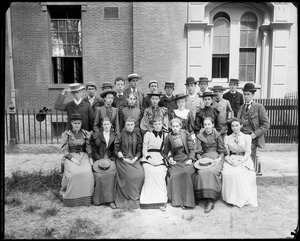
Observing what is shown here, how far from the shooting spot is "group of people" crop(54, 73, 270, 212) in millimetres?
4855

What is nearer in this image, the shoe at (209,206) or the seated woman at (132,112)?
the shoe at (209,206)

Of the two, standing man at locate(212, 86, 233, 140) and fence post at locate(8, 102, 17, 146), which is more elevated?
standing man at locate(212, 86, 233, 140)

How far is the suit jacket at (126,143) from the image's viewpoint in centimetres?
532

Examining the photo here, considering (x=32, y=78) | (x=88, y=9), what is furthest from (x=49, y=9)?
(x=32, y=78)

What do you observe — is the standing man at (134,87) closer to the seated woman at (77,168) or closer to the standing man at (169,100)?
the standing man at (169,100)

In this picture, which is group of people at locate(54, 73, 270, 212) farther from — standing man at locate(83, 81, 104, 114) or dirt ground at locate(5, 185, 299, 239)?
dirt ground at locate(5, 185, 299, 239)

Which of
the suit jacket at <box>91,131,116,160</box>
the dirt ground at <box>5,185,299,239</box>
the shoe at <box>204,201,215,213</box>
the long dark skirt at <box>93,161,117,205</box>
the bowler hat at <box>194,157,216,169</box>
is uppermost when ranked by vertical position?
the suit jacket at <box>91,131,116,160</box>

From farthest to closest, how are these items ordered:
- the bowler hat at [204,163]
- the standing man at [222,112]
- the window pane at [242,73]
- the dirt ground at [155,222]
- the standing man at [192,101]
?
the window pane at [242,73] → the standing man at [192,101] → the standing man at [222,112] → the bowler hat at [204,163] → the dirt ground at [155,222]

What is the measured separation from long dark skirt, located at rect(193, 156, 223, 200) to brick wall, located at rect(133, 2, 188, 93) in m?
6.26

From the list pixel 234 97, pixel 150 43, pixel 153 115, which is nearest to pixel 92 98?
pixel 153 115

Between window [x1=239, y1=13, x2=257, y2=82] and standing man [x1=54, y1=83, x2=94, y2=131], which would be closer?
standing man [x1=54, y1=83, x2=94, y2=131]

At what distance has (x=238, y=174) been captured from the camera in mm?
4863

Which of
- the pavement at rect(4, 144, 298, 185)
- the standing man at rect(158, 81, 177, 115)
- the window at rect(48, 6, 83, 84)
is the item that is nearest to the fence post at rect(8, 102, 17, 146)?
the pavement at rect(4, 144, 298, 185)

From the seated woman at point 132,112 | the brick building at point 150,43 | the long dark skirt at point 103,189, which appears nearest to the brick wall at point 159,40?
the brick building at point 150,43
